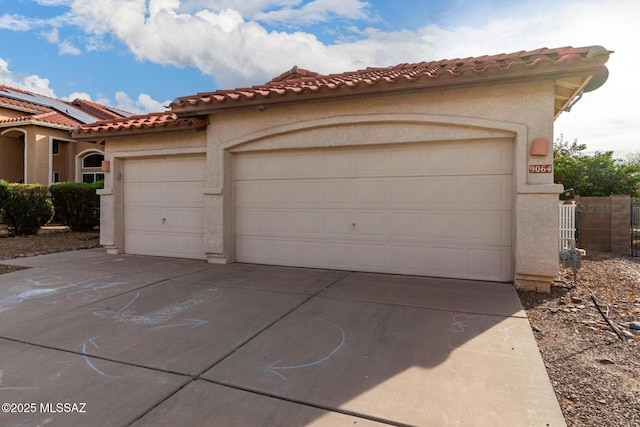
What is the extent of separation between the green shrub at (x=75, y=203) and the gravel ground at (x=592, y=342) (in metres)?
5.97

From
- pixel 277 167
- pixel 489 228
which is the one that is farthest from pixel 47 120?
pixel 489 228

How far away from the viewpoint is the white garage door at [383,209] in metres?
6.36

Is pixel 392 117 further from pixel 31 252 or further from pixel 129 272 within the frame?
pixel 31 252

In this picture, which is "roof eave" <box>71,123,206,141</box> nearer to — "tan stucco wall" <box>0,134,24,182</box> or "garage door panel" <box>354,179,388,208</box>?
"garage door panel" <box>354,179,388,208</box>

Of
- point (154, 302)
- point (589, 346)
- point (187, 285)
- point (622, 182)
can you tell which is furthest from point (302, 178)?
point (622, 182)

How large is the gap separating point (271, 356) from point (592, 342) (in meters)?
3.29

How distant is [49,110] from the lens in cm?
2241

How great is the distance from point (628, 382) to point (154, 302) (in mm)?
5283

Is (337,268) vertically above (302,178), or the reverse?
(302,178)

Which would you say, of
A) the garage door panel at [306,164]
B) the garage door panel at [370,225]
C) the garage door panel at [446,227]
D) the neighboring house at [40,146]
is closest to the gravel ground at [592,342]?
the garage door panel at [446,227]

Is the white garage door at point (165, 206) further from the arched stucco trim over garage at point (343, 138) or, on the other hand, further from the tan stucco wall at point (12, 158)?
the tan stucco wall at point (12, 158)

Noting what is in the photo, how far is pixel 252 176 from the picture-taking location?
26.5 ft

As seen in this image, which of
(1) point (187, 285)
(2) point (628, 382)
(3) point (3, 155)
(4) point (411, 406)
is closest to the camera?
(4) point (411, 406)

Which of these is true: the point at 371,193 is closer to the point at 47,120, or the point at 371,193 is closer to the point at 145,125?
the point at 145,125
